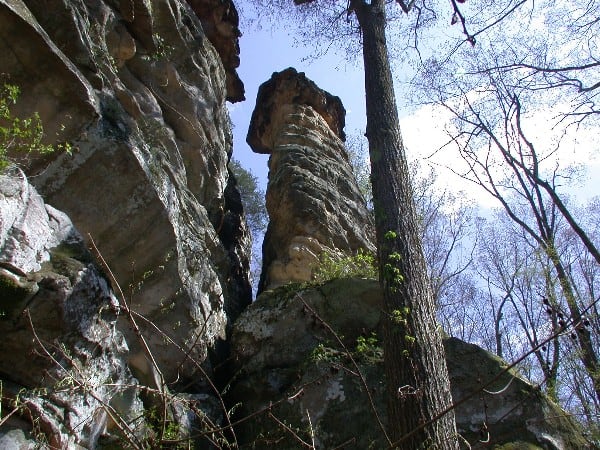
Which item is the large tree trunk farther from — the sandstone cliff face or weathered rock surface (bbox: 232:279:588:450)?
the sandstone cliff face

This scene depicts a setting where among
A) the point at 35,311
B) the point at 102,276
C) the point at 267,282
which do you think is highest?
the point at 267,282

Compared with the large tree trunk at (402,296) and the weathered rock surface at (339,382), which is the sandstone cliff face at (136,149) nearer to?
the weathered rock surface at (339,382)

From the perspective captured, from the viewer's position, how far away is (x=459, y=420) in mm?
5707

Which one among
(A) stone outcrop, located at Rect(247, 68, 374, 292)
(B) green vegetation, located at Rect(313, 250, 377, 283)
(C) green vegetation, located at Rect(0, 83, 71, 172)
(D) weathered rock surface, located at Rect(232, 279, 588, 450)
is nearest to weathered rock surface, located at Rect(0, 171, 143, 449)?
(C) green vegetation, located at Rect(0, 83, 71, 172)

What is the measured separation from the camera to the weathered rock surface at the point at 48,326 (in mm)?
3354

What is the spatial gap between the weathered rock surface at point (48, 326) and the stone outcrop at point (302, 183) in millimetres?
6205

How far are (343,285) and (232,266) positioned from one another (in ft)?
10.8

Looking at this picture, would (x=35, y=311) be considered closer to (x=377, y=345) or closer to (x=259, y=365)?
(x=259, y=365)

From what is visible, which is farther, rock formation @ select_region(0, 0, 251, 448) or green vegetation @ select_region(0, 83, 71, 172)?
green vegetation @ select_region(0, 83, 71, 172)

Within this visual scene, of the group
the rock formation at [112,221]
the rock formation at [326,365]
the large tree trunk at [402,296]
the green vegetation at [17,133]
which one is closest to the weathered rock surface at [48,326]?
the rock formation at [112,221]

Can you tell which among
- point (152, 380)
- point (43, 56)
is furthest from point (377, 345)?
point (43, 56)

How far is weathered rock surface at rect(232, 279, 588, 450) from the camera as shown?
5.64m

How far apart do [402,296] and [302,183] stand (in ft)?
22.0

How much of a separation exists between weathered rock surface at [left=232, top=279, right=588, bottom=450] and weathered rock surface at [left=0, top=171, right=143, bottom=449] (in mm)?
1757
